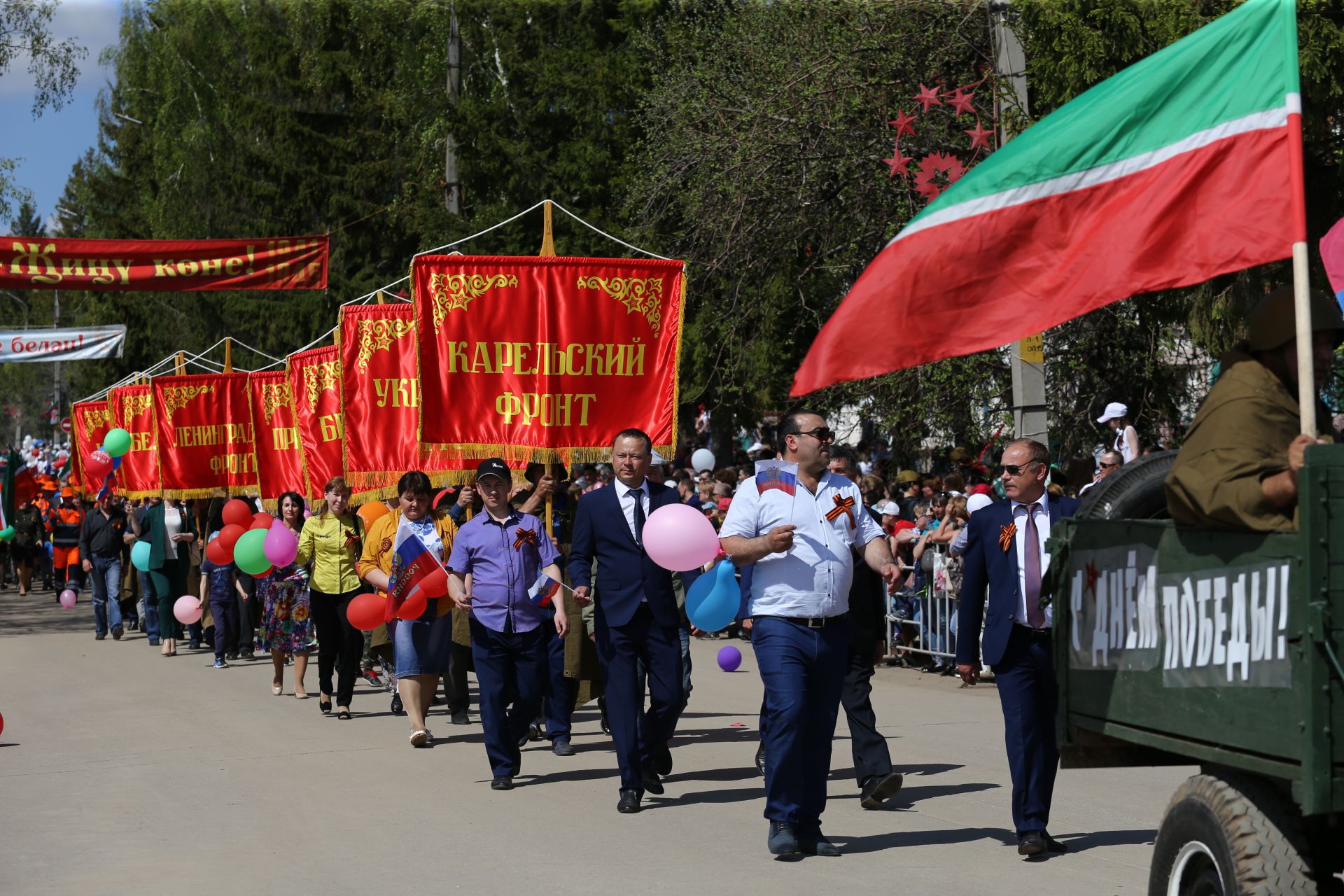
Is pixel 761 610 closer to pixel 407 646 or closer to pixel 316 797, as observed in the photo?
pixel 316 797

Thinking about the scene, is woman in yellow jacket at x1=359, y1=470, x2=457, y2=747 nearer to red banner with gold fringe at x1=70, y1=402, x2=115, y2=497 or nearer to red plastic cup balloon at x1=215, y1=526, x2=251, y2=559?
red plastic cup balloon at x1=215, y1=526, x2=251, y2=559

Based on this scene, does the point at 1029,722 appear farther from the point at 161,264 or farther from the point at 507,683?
the point at 161,264

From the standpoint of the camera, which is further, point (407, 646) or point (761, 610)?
point (407, 646)

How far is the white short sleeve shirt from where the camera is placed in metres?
7.65

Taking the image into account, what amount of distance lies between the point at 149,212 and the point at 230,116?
15.4 ft

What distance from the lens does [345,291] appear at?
3947 centimetres

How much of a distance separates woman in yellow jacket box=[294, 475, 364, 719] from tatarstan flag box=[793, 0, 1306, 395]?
8863mm

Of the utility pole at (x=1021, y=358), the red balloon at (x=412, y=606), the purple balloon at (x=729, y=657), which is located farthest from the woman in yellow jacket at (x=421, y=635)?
the utility pole at (x=1021, y=358)

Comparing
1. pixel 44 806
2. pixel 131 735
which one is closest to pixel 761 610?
pixel 44 806

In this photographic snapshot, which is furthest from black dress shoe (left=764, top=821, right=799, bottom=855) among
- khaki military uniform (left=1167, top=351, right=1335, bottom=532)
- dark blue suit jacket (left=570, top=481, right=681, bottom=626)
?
khaki military uniform (left=1167, top=351, right=1335, bottom=532)

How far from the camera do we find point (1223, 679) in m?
4.59

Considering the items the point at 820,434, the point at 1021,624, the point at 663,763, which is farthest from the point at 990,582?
the point at 663,763

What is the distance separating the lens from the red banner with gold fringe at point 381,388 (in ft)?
51.9

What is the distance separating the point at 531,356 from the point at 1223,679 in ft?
26.9
